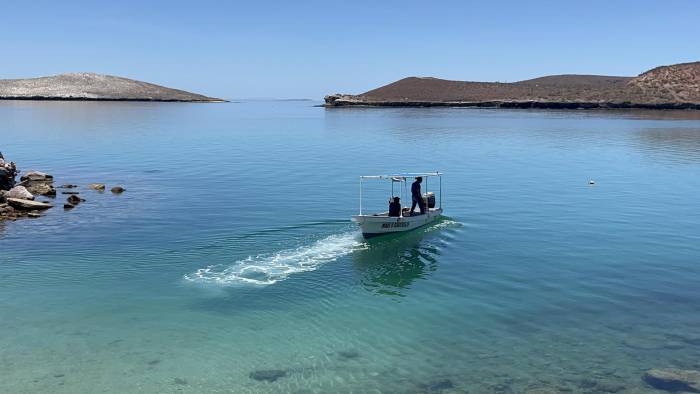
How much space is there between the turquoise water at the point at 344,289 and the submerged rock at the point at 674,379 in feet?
1.56

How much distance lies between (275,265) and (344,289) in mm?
4690

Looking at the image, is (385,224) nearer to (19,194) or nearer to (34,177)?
(19,194)

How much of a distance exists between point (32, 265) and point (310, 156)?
4942 cm

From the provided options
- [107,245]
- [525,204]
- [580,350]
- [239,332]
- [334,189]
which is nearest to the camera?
[580,350]

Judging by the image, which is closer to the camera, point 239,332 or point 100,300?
point 239,332

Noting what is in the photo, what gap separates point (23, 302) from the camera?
25.3 meters

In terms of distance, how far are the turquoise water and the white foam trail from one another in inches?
6.4

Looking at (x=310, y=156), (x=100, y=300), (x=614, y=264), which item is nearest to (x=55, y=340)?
(x=100, y=300)

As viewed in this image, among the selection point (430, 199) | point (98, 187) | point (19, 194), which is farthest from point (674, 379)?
point (98, 187)

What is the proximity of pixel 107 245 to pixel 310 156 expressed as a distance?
45.1 metres

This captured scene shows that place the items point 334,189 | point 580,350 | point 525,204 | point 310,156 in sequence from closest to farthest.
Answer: point 580,350
point 525,204
point 334,189
point 310,156

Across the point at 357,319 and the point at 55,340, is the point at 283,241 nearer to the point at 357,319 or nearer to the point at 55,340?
the point at 357,319

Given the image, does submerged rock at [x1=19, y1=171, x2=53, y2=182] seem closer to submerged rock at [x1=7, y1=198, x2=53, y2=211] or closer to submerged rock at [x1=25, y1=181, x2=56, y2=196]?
submerged rock at [x1=25, y1=181, x2=56, y2=196]

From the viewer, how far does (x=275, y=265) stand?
100 feet
